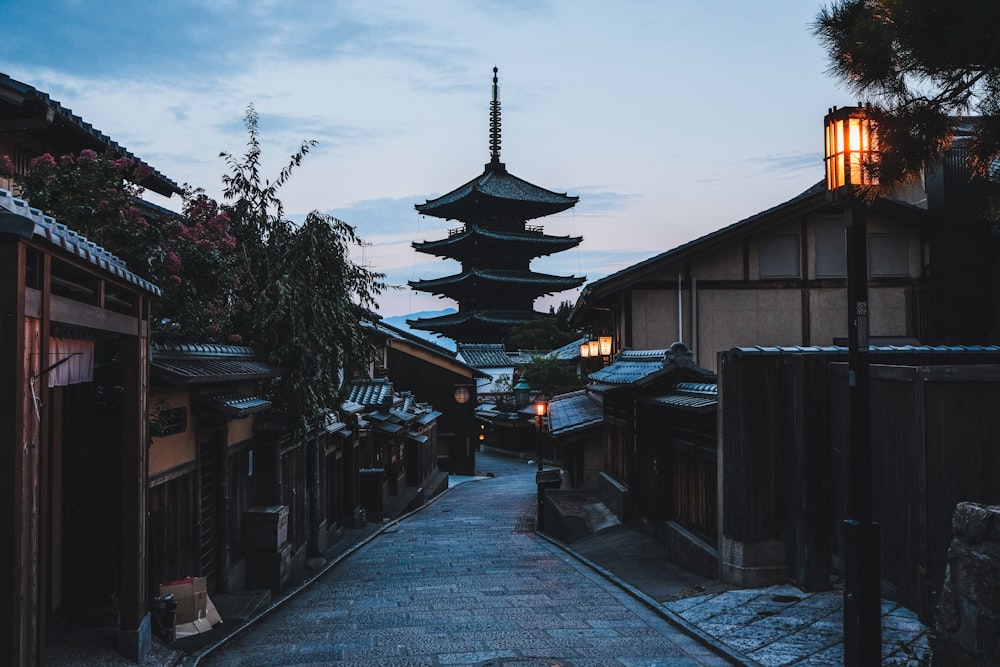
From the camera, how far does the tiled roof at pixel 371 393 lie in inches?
1049

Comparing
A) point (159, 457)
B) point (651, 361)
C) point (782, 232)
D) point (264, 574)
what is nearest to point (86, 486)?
point (159, 457)

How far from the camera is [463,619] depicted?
1061cm

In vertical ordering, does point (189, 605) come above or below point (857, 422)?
below

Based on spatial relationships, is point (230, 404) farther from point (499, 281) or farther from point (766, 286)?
point (499, 281)

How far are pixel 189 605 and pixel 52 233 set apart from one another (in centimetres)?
596

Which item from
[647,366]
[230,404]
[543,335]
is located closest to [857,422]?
[230,404]

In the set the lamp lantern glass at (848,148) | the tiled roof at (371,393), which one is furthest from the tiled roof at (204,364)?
the tiled roof at (371,393)

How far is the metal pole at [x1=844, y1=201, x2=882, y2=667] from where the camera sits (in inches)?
264

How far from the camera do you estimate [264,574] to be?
13391 millimetres

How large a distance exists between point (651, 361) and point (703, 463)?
371 cm

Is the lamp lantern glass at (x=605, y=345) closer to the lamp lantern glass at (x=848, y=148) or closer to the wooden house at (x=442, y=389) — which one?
the lamp lantern glass at (x=848, y=148)

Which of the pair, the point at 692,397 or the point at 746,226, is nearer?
the point at 692,397

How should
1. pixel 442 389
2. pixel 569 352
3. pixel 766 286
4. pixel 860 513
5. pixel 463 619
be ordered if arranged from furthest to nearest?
pixel 569 352
pixel 442 389
pixel 766 286
pixel 463 619
pixel 860 513

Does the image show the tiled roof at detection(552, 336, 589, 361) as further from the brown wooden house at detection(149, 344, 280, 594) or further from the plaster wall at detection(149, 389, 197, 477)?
the plaster wall at detection(149, 389, 197, 477)
